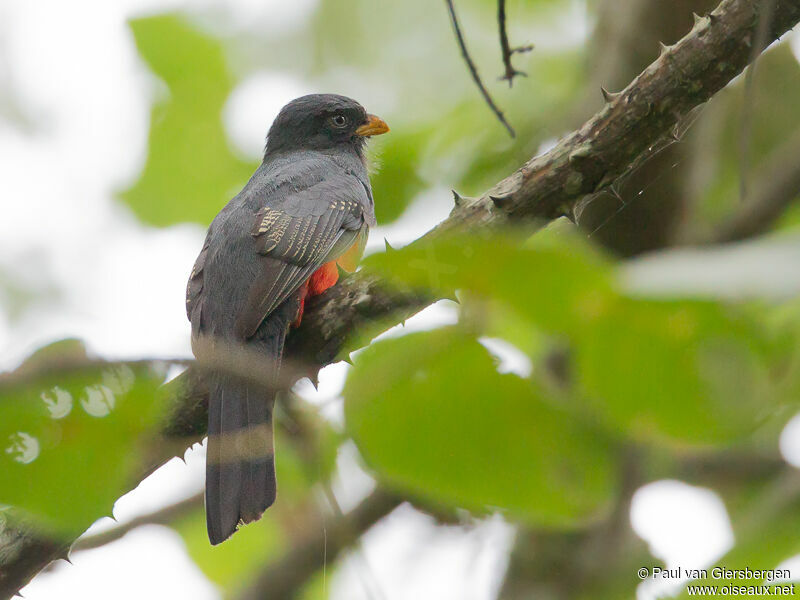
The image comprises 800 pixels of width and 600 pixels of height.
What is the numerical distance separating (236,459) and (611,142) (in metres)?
1.65

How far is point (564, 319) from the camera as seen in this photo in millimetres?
742

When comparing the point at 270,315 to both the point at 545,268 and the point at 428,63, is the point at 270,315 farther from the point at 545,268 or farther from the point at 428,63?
the point at 428,63

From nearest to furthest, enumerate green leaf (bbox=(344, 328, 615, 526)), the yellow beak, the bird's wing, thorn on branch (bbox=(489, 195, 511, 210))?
green leaf (bbox=(344, 328, 615, 526)) < thorn on branch (bbox=(489, 195, 511, 210)) < the bird's wing < the yellow beak

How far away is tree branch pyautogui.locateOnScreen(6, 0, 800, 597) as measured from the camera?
8.47 ft

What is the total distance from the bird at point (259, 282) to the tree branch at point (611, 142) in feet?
0.81

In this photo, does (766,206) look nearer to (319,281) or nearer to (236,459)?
(319,281)

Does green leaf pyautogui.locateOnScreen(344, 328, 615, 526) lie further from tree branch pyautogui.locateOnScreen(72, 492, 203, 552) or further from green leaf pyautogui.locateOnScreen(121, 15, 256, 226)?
green leaf pyautogui.locateOnScreen(121, 15, 256, 226)

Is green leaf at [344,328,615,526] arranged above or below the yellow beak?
below

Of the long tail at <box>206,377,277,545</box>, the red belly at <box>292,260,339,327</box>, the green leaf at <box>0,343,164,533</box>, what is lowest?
the green leaf at <box>0,343,164,533</box>

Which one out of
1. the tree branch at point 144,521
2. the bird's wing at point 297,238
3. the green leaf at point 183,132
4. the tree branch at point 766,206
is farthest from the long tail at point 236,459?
the tree branch at point 766,206

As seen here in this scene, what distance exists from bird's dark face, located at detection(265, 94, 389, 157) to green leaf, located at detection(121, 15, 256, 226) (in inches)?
16.8

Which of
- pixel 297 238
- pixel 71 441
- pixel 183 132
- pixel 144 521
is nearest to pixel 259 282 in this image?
pixel 297 238

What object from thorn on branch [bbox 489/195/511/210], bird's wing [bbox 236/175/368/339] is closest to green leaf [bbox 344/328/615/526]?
thorn on branch [bbox 489/195/511/210]

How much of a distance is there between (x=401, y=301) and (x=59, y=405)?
6.57ft
